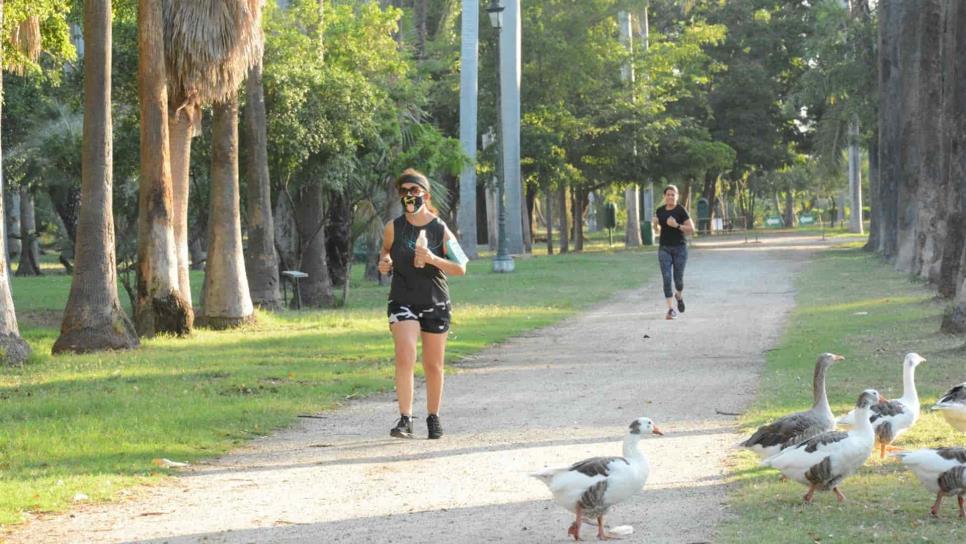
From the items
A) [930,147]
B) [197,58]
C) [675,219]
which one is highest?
[197,58]

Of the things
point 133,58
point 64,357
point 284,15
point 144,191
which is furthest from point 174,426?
point 284,15

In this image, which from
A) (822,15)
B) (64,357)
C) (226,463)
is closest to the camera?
(226,463)

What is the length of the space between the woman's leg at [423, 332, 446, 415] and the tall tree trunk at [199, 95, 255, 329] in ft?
39.2

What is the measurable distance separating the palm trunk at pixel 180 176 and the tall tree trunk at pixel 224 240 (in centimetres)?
99

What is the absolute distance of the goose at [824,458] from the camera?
344 inches

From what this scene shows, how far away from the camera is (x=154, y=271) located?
21.6m

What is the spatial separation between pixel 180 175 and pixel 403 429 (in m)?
11.5

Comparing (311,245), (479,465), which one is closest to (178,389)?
(479,465)

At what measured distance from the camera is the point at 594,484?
8.09 m

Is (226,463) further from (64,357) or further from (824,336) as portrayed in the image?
(824,336)

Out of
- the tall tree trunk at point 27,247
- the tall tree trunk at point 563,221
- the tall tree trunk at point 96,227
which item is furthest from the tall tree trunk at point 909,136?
the tall tree trunk at point 27,247

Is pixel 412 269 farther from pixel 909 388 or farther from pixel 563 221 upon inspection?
pixel 563 221

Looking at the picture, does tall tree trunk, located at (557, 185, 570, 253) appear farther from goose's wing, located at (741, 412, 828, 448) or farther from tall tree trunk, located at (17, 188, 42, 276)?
goose's wing, located at (741, 412, 828, 448)

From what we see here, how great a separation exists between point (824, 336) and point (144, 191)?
995cm
